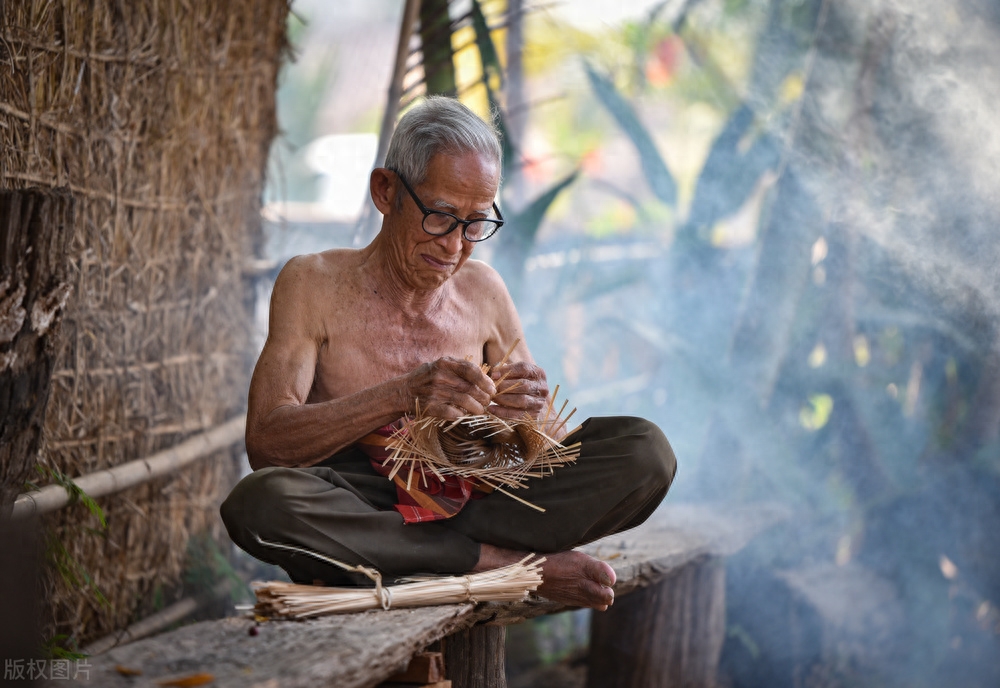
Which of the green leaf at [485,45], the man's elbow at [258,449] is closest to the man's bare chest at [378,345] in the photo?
the man's elbow at [258,449]

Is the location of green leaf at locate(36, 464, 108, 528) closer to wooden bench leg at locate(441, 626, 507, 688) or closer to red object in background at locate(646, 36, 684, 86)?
wooden bench leg at locate(441, 626, 507, 688)

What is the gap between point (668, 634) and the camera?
143 inches

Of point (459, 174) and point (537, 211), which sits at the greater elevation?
point (459, 174)

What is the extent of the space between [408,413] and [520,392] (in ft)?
0.95

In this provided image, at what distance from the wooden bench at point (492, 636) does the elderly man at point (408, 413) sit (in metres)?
0.18

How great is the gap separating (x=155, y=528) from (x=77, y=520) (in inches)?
19.8

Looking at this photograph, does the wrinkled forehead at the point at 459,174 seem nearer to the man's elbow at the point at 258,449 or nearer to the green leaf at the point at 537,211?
the man's elbow at the point at 258,449

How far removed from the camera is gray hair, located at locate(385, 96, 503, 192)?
2.33 metres

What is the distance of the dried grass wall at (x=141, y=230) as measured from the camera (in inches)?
111

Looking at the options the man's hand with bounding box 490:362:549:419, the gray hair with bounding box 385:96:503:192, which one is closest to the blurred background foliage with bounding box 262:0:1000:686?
the gray hair with bounding box 385:96:503:192

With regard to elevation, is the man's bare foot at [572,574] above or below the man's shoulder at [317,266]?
below

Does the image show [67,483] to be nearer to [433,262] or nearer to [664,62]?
[433,262]

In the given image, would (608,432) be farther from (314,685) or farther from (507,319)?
(314,685)

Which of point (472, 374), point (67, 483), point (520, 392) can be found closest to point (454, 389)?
point (472, 374)
